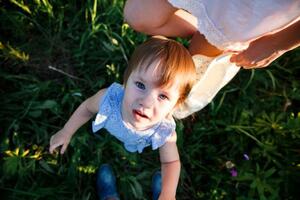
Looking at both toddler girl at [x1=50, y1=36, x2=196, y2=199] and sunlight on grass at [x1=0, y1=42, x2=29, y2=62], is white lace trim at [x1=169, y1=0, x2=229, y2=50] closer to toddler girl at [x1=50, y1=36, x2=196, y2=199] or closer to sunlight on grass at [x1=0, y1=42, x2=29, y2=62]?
toddler girl at [x1=50, y1=36, x2=196, y2=199]

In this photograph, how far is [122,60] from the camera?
6.76 ft

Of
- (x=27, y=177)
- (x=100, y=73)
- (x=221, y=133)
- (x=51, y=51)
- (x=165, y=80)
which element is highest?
(x=165, y=80)

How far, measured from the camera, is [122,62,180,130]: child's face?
50.5 inches

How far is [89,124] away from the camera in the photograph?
75.8 inches

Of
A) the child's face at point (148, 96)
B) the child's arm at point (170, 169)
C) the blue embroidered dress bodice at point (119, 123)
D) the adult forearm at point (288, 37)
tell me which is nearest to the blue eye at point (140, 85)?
the child's face at point (148, 96)

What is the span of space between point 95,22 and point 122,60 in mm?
276

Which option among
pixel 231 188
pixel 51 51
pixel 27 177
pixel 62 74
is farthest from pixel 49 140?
pixel 231 188

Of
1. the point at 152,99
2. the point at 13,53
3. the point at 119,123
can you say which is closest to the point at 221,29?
the point at 152,99

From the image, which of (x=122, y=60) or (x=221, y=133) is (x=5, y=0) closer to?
(x=122, y=60)

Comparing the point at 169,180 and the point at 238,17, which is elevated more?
the point at 238,17

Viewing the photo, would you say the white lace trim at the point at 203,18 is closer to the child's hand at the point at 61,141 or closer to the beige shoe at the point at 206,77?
the beige shoe at the point at 206,77

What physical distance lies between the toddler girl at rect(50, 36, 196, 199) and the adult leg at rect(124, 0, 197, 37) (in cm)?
8

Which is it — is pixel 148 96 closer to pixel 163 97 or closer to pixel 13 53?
pixel 163 97

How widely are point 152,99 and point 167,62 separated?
0.45ft
